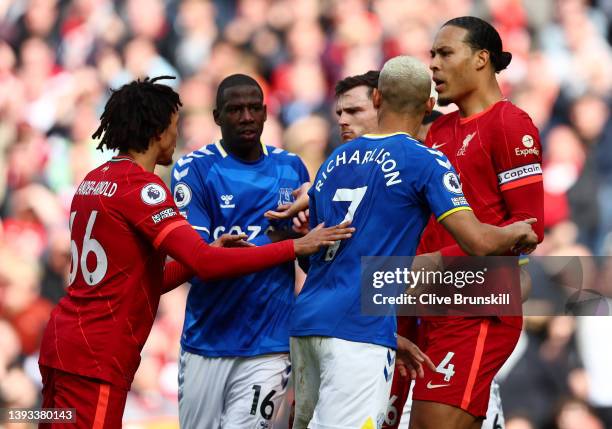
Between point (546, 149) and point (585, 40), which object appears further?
point (585, 40)

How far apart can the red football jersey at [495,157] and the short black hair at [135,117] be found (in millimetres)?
1538

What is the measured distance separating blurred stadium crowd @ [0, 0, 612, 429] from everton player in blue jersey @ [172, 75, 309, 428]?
9.87 feet

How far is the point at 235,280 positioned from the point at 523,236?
1.99 m

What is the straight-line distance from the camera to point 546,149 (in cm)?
1045

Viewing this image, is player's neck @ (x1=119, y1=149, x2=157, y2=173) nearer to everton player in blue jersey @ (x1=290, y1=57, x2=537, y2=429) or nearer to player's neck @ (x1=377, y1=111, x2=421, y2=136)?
everton player in blue jersey @ (x1=290, y1=57, x2=537, y2=429)

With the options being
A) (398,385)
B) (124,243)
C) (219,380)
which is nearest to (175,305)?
(219,380)

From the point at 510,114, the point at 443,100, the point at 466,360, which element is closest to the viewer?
the point at 466,360

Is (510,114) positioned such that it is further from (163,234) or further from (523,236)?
(163,234)

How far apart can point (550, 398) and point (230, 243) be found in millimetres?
4486

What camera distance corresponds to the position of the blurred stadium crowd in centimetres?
934

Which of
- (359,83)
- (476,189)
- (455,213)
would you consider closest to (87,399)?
(455,213)

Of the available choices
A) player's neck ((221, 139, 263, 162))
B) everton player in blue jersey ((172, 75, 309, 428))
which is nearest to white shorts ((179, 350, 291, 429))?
everton player in blue jersey ((172, 75, 309, 428))

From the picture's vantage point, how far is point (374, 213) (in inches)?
195

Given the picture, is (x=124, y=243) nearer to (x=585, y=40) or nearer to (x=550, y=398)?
(x=550, y=398)
